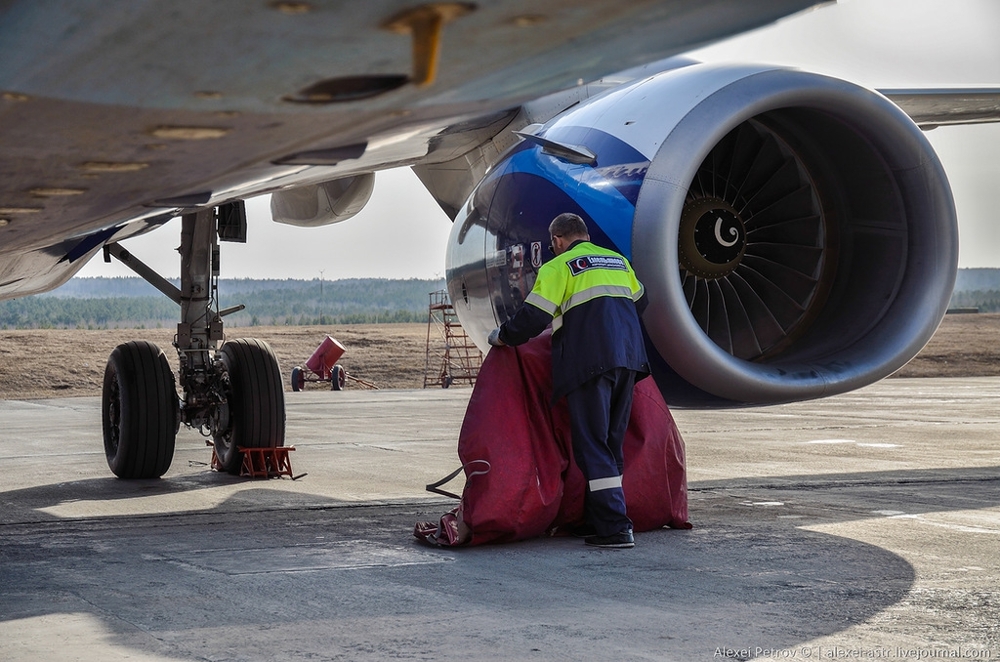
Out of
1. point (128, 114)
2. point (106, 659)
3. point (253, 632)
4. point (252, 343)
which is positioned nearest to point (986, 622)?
point (253, 632)

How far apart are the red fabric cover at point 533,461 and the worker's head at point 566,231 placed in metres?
0.50

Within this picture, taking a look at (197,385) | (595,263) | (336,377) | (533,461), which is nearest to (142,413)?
(197,385)

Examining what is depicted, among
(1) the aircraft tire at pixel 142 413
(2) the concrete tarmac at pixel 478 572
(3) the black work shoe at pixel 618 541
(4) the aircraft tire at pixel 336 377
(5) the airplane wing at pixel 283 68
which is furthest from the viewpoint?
(4) the aircraft tire at pixel 336 377

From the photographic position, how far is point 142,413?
297 inches

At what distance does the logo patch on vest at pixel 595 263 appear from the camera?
4965mm

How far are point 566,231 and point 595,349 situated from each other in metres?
0.51

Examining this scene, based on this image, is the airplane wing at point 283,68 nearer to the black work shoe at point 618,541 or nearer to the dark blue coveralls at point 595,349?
the dark blue coveralls at point 595,349

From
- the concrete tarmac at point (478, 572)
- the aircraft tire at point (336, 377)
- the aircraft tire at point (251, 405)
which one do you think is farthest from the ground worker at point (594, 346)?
the aircraft tire at point (336, 377)

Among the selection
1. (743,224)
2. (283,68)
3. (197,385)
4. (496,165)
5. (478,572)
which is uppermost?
(496,165)

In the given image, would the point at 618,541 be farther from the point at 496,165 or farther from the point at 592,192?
the point at 496,165

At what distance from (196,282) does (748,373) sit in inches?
168

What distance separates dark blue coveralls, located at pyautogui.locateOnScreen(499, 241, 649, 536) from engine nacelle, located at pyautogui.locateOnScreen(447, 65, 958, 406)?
0.11 m

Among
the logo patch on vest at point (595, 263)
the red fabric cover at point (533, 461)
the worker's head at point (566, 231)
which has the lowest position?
the red fabric cover at point (533, 461)

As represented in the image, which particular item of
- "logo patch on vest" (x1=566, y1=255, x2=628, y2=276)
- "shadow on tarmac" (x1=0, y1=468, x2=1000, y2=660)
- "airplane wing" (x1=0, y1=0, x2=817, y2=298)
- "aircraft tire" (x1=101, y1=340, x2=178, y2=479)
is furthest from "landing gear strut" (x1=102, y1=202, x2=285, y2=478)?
"airplane wing" (x1=0, y1=0, x2=817, y2=298)
